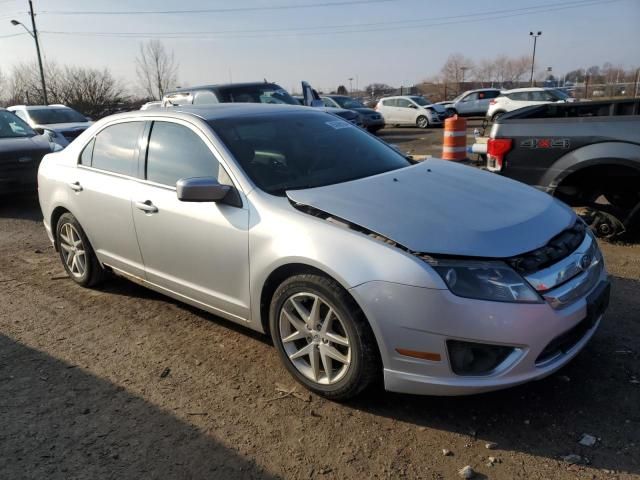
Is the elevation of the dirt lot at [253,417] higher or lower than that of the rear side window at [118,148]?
lower

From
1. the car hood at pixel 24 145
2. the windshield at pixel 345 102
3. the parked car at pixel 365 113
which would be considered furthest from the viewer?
the windshield at pixel 345 102

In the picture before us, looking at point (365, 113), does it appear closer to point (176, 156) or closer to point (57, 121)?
point (57, 121)

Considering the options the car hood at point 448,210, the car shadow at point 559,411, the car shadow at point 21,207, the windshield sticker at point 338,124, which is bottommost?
the car shadow at point 21,207

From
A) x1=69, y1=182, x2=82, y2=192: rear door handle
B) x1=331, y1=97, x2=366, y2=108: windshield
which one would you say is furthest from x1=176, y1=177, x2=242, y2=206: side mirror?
x1=331, y1=97, x2=366, y2=108: windshield

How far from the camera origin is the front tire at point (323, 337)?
2.72m

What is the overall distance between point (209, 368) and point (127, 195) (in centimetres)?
149

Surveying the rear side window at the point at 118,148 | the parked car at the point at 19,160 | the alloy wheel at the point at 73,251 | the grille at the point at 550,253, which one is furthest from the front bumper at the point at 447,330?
the parked car at the point at 19,160

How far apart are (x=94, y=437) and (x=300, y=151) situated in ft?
7.22

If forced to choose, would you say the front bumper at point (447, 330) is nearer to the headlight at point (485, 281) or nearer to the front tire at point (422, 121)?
the headlight at point (485, 281)

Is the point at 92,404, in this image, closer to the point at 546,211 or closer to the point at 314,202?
the point at 314,202

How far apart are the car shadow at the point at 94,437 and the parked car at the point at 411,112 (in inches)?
888

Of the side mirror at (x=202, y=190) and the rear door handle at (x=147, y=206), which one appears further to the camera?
the rear door handle at (x=147, y=206)

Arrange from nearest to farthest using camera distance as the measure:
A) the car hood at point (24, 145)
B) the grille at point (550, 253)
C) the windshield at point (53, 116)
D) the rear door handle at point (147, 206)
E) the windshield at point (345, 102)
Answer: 1. the grille at point (550, 253)
2. the rear door handle at point (147, 206)
3. the car hood at point (24, 145)
4. the windshield at point (53, 116)
5. the windshield at point (345, 102)

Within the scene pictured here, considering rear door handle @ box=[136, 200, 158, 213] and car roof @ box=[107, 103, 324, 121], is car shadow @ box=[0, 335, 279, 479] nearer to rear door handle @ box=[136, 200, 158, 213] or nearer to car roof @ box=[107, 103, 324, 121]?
rear door handle @ box=[136, 200, 158, 213]
